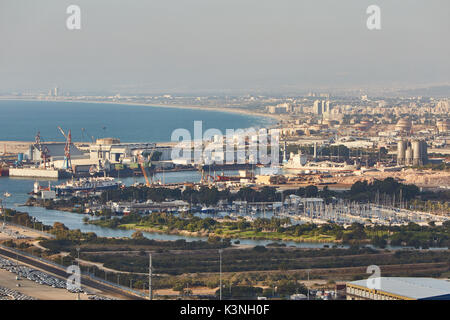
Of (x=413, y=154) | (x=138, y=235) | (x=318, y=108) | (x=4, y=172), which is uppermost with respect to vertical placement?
(x=318, y=108)

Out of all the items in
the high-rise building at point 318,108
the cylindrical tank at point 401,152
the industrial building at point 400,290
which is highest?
the high-rise building at point 318,108

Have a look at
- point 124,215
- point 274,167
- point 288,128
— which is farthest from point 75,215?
point 288,128

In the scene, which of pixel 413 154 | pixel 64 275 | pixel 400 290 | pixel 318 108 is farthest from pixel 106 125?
pixel 400 290

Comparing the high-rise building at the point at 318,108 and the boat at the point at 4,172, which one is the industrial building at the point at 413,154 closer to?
the boat at the point at 4,172

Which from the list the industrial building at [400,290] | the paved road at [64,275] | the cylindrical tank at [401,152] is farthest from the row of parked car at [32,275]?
the cylindrical tank at [401,152]

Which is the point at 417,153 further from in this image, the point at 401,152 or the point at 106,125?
the point at 106,125

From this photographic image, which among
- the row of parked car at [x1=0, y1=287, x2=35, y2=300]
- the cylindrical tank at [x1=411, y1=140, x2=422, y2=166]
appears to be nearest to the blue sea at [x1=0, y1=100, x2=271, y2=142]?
the cylindrical tank at [x1=411, y1=140, x2=422, y2=166]
